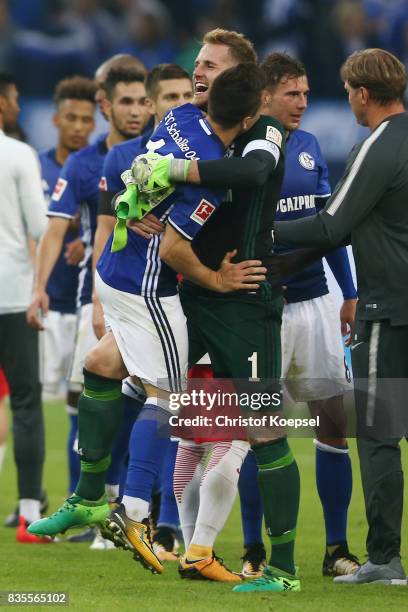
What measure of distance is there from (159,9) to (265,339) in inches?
600

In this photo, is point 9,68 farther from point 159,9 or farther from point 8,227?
point 8,227

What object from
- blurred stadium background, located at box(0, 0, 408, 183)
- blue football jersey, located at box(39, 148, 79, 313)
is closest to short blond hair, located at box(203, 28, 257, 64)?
blue football jersey, located at box(39, 148, 79, 313)

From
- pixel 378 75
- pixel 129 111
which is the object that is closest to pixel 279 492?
pixel 378 75

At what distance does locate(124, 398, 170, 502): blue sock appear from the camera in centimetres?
535

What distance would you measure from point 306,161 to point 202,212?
1.22m

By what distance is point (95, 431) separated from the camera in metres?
5.50

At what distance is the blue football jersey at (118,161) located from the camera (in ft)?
22.2

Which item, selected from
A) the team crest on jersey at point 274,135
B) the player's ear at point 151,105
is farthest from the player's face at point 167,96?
the team crest on jersey at point 274,135

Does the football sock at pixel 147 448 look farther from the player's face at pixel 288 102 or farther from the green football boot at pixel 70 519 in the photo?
the player's face at pixel 288 102

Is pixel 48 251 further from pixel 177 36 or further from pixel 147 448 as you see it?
pixel 177 36

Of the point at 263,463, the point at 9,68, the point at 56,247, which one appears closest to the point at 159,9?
the point at 9,68

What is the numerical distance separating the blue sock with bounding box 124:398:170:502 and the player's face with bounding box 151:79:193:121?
2.07 metres

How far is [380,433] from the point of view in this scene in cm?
526

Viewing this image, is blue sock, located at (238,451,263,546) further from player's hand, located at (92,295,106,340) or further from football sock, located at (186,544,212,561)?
player's hand, located at (92,295,106,340)
